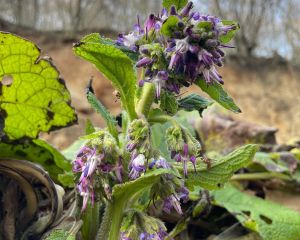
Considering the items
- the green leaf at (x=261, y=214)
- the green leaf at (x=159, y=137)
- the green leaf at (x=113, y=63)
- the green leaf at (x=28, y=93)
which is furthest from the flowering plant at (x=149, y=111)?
the green leaf at (x=261, y=214)

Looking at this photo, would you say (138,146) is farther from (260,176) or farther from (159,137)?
(260,176)

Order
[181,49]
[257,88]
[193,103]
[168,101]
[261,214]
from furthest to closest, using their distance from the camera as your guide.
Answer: [257,88]
[261,214]
[193,103]
[168,101]
[181,49]

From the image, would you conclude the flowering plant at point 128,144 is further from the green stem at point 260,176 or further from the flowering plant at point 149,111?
the green stem at point 260,176

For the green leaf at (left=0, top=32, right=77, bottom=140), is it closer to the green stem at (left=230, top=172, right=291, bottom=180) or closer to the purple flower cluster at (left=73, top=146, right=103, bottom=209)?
the purple flower cluster at (left=73, top=146, right=103, bottom=209)

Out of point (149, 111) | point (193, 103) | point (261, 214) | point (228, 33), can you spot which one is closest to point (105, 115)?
point (149, 111)

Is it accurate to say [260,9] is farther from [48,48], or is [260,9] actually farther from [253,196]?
[253,196]

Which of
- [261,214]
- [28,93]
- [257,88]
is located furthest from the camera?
[257,88]
